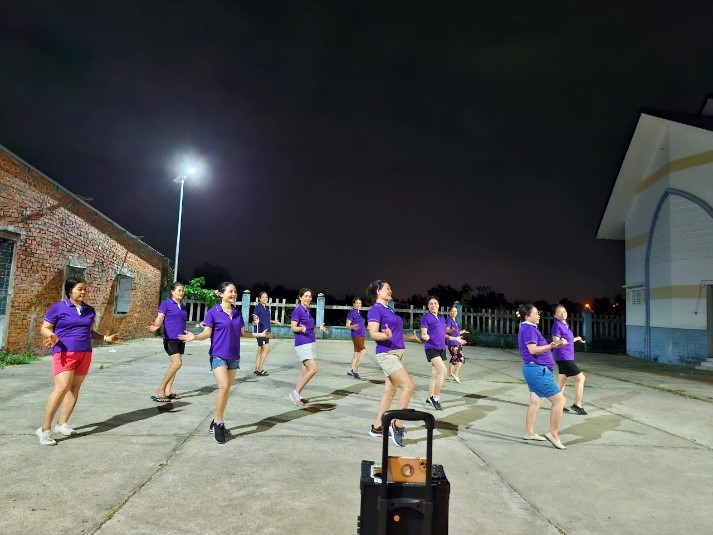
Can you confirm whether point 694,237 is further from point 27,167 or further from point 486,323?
point 27,167

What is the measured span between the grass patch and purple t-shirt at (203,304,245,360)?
7362 millimetres

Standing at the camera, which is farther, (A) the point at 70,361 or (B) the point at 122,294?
(B) the point at 122,294

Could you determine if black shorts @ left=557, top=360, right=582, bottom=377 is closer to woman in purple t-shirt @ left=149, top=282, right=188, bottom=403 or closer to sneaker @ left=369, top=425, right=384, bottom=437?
sneaker @ left=369, top=425, right=384, bottom=437

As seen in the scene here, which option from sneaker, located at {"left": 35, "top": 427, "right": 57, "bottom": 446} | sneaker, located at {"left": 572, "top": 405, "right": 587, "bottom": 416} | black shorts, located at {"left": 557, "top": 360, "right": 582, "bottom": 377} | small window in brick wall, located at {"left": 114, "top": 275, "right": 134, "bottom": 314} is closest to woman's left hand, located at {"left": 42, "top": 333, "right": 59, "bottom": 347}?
sneaker, located at {"left": 35, "top": 427, "right": 57, "bottom": 446}

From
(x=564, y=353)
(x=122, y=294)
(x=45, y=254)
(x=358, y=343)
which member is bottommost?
(x=358, y=343)

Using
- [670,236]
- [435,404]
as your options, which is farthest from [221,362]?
[670,236]

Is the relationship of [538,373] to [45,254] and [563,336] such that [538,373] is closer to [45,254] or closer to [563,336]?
[563,336]

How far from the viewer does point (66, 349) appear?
4883mm

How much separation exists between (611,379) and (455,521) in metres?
9.90

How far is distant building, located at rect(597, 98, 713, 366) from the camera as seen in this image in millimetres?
14859

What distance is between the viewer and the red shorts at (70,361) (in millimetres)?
4840

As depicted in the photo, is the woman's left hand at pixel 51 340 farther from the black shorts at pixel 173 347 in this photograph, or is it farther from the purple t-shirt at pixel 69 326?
the black shorts at pixel 173 347

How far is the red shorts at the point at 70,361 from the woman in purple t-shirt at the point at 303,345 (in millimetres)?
2924

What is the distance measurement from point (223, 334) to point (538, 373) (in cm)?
371
